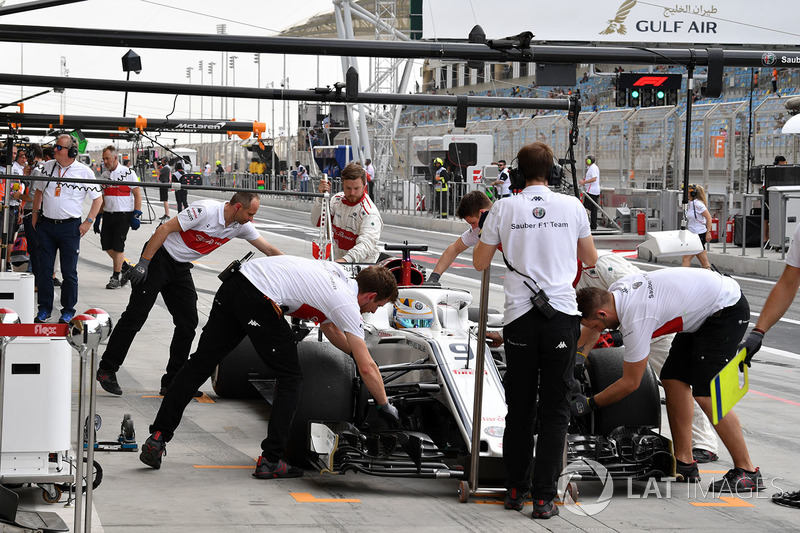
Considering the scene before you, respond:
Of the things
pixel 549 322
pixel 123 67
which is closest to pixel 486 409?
pixel 549 322

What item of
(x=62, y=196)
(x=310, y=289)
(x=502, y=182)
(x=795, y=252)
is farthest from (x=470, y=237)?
(x=502, y=182)

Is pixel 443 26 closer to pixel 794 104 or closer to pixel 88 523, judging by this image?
pixel 794 104

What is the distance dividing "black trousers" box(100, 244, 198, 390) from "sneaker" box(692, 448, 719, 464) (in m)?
3.72

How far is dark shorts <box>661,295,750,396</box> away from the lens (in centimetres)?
613

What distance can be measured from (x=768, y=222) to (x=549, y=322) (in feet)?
56.5

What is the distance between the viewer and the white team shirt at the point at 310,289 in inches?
239

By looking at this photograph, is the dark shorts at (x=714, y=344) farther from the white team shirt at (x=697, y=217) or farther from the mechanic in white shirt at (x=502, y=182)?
the mechanic in white shirt at (x=502, y=182)

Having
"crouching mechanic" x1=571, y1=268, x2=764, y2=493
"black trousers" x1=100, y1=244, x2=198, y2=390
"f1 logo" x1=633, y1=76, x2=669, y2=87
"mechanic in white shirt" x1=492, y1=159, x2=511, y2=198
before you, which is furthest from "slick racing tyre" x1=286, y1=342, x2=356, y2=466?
"mechanic in white shirt" x1=492, y1=159, x2=511, y2=198

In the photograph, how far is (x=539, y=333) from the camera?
18.0 feet

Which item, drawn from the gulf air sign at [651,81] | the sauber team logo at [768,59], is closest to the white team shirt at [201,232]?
the sauber team logo at [768,59]

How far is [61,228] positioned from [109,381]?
10.2ft

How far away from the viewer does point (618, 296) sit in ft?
19.6

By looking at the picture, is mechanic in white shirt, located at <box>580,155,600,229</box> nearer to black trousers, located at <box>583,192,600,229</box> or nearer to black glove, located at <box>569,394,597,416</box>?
black trousers, located at <box>583,192,600,229</box>

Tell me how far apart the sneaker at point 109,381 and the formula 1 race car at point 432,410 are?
1.33 meters
